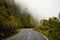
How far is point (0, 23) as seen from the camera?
103 ft

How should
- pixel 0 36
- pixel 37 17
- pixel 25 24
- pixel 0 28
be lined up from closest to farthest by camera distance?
1. pixel 0 36
2. pixel 0 28
3. pixel 25 24
4. pixel 37 17

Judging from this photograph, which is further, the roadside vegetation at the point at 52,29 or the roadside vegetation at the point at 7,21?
the roadside vegetation at the point at 7,21

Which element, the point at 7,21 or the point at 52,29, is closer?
the point at 7,21

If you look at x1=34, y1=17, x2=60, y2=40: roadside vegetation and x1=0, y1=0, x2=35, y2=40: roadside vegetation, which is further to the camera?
x1=0, y1=0, x2=35, y2=40: roadside vegetation

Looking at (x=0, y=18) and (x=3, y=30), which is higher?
(x=0, y=18)

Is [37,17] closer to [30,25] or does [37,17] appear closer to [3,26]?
[30,25]

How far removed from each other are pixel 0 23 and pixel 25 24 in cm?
10347

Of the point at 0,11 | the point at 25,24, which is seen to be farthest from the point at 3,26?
the point at 25,24

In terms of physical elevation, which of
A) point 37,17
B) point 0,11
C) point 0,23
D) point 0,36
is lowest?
point 0,36

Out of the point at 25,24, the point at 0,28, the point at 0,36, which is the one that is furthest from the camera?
the point at 25,24

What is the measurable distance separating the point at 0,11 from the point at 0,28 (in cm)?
361

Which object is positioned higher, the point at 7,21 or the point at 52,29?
the point at 7,21

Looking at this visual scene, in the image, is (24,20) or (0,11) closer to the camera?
(0,11)

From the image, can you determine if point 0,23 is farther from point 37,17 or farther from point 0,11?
point 37,17
